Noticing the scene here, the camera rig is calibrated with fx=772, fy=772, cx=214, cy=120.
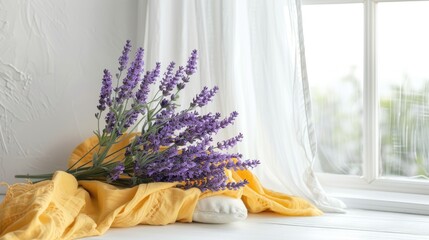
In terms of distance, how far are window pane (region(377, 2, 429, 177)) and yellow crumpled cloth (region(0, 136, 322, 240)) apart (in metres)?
0.36

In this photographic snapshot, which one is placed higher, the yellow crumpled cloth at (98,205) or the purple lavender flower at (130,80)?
the purple lavender flower at (130,80)

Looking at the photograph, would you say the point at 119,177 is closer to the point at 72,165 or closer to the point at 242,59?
the point at 72,165

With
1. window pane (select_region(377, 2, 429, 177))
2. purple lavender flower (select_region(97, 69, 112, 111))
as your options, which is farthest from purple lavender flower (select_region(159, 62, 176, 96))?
window pane (select_region(377, 2, 429, 177))

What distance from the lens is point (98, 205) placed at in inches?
73.2

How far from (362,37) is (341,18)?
3.3 inches

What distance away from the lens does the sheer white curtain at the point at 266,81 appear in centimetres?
200

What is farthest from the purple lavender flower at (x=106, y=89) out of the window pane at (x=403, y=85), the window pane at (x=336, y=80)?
the window pane at (x=403, y=85)

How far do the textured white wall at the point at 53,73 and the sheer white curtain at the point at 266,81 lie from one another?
32cm


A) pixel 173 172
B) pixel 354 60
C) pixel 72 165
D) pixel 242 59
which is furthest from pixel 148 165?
pixel 354 60

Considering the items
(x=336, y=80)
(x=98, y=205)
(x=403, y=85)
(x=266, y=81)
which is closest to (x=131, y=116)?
(x=98, y=205)

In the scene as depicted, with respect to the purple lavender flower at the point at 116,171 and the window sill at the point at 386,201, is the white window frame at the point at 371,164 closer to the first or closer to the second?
the window sill at the point at 386,201

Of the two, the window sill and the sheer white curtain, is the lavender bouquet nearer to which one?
the sheer white curtain

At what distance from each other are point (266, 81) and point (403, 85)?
427mm

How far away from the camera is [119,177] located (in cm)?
194
